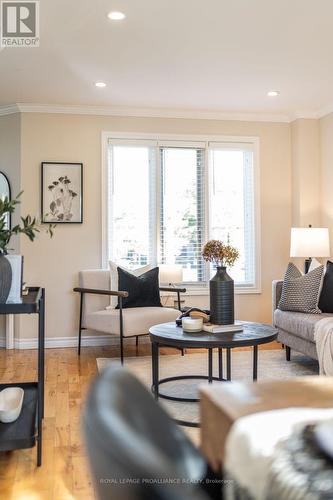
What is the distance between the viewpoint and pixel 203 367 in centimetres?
409

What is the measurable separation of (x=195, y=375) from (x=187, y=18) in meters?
2.70

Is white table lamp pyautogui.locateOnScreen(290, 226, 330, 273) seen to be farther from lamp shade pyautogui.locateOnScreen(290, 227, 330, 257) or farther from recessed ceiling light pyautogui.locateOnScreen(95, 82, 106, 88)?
recessed ceiling light pyautogui.locateOnScreen(95, 82, 106, 88)

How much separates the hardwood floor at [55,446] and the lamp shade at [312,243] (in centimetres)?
241

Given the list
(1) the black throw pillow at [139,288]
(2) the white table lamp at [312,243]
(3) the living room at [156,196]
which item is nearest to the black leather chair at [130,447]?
(3) the living room at [156,196]

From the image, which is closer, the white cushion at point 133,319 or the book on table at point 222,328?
the book on table at point 222,328

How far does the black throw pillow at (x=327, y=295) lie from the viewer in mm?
3998

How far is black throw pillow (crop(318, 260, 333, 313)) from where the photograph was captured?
4.00 meters

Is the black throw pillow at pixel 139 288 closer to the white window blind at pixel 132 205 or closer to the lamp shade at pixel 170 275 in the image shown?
the lamp shade at pixel 170 275

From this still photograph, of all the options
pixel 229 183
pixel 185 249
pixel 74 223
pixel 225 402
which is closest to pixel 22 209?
pixel 74 223

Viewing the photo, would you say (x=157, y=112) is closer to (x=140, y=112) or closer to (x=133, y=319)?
(x=140, y=112)

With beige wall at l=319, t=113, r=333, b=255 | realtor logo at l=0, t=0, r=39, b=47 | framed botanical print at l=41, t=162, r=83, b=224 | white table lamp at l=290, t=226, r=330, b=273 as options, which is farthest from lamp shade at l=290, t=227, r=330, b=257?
realtor logo at l=0, t=0, r=39, b=47

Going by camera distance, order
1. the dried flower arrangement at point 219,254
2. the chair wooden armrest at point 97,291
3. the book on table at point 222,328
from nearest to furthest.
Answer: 1. the book on table at point 222,328
2. the dried flower arrangement at point 219,254
3. the chair wooden armrest at point 97,291

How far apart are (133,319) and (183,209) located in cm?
166

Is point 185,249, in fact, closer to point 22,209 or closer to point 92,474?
point 22,209
